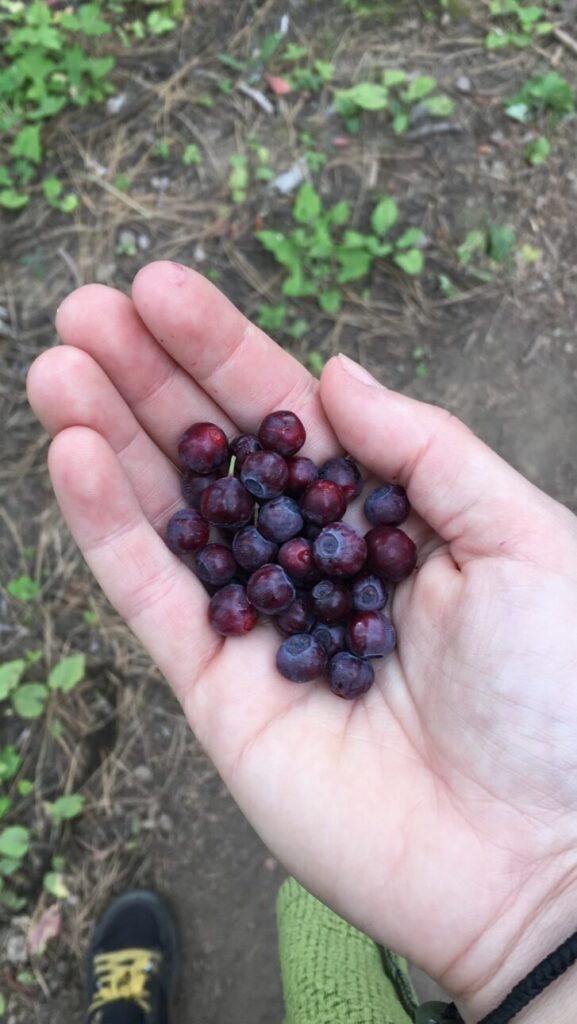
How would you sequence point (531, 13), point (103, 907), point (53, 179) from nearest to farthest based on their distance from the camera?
point (103, 907) → point (53, 179) → point (531, 13)

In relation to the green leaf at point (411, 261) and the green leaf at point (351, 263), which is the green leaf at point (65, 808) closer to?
the green leaf at point (351, 263)

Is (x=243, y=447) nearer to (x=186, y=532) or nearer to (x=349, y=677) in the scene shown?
(x=186, y=532)

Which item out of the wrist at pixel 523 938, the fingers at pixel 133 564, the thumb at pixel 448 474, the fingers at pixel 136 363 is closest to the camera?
the wrist at pixel 523 938

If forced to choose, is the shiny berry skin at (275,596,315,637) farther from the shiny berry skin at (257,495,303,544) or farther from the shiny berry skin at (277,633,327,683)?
the shiny berry skin at (257,495,303,544)

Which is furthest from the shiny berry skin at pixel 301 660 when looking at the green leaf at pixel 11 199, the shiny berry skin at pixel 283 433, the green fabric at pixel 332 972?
the green leaf at pixel 11 199

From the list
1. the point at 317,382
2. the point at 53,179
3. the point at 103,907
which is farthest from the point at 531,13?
the point at 103,907

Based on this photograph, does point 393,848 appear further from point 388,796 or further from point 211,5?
point 211,5

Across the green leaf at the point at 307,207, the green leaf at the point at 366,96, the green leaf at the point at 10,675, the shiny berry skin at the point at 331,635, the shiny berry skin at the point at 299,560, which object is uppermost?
the green leaf at the point at 366,96

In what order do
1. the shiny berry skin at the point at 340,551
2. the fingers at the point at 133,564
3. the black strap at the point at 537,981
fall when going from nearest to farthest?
the black strap at the point at 537,981
the fingers at the point at 133,564
the shiny berry skin at the point at 340,551
